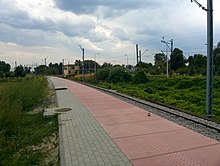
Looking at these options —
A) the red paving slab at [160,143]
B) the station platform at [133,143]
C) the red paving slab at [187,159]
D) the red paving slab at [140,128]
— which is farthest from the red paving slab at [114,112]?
the red paving slab at [187,159]

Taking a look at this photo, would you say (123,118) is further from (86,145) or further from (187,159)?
(187,159)

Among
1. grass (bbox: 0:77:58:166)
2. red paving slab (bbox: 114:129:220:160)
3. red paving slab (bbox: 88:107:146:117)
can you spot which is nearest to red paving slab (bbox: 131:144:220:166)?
red paving slab (bbox: 114:129:220:160)

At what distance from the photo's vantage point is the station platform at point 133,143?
17.3 ft

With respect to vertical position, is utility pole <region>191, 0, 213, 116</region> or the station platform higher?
utility pole <region>191, 0, 213, 116</region>

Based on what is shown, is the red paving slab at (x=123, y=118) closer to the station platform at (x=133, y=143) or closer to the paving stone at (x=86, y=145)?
the station platform at (x=133, y=143)

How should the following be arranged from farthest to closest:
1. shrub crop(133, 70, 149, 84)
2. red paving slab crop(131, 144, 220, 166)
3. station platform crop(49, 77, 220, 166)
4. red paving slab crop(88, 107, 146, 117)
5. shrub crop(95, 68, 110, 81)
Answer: shrub crop(95, 68, 110, 81)
shrub crop(133, 70, 149, 84)
red paving slab crop(88, 107, 146, 117)
station platform crop(49, 77, 220, 166)
red paving slab crop(131, 144, 220, 166)

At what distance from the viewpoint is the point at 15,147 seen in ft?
23.1

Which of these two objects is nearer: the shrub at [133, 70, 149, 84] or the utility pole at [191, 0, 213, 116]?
the utility pole at [191, 0, 213, 116]

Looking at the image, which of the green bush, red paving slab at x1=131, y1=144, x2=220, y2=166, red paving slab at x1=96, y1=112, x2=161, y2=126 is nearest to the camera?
red paving slab at x1=131, y1=144, x2=220, y2=166

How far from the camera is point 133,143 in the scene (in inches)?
252

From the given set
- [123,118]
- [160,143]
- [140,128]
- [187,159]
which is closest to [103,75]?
[123,118]

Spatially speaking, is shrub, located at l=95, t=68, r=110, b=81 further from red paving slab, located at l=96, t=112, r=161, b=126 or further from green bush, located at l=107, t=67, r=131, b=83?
red paving slab, located at l=96, t=112, r=161, b=126

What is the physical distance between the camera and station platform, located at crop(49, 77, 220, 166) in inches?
207

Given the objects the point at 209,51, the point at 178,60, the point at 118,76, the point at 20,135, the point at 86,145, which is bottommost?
the point at 20,135
